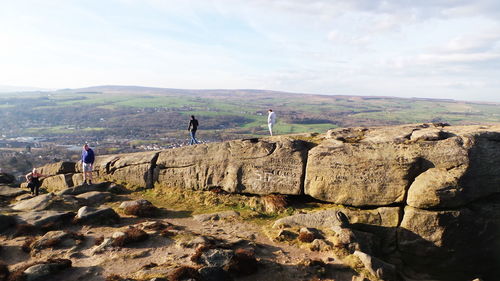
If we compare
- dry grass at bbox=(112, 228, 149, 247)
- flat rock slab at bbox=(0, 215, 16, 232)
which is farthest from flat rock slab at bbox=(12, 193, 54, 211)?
dry grass at bbox=(112, 228, 149, 247)

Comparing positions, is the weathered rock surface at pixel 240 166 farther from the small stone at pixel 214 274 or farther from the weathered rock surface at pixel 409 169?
the small stone at pixel 214 274

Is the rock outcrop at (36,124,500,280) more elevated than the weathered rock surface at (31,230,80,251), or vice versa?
the rock outcrop at (36,124,500,280)

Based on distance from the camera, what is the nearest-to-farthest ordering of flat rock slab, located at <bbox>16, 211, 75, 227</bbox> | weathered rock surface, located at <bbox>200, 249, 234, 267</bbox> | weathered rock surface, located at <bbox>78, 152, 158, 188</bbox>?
weathered rock surface, located at <bbox>200, 249, 234, 267</bbox> < flat rock slab, located at <bbox>16, 211, 75, 227</bbox> < weathered rock surface, located at <bbox>78, 152, 158, 188</bbox>

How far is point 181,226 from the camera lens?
75.9ft

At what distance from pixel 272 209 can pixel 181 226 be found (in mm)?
7844

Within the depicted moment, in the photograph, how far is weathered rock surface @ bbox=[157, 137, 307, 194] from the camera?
2700 centimetres

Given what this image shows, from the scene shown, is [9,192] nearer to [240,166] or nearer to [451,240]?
[240,166]

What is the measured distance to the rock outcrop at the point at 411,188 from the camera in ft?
71.2

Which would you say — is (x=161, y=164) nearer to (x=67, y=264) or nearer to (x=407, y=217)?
(x=67, y=264)

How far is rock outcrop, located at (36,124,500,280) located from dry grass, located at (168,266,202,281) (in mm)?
9568

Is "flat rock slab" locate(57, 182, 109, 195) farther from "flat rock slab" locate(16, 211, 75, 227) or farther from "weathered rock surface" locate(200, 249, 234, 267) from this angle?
"weathered rock surface" locate(200, 249, 234, 267)

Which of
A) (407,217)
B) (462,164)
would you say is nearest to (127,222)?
(407,217)

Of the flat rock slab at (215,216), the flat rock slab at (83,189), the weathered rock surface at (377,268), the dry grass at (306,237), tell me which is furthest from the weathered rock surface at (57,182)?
the weathered rock surface at (377,268)

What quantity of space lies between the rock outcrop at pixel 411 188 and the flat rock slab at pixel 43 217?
48.5ft
